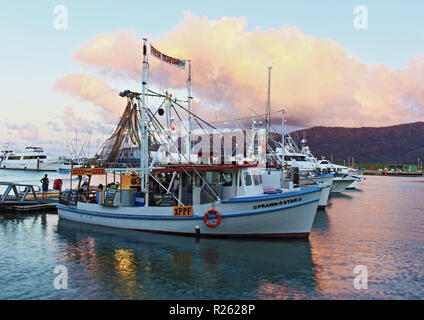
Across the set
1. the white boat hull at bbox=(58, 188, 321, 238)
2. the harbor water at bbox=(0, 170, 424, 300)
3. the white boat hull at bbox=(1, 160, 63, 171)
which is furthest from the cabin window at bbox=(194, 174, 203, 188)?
the white boat hull at bbox=(1, 160, 63, 171)

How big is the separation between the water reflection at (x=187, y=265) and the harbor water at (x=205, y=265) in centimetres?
3

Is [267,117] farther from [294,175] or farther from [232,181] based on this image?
[232,181]

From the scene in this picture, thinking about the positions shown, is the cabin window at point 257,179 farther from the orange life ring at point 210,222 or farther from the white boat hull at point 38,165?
the white boat hull at point 38,165

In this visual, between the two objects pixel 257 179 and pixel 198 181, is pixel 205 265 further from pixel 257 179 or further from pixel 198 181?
pixel 257 179

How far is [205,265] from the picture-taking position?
1459 centimetres

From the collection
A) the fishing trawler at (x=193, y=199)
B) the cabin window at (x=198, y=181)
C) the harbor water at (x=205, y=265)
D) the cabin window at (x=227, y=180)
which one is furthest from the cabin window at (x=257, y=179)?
the harbor water at (x=205, y=265)

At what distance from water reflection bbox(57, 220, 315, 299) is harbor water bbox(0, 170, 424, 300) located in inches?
1.4

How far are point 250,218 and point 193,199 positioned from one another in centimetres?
334

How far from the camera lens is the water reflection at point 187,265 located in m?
11.8

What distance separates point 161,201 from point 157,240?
2.09 meters

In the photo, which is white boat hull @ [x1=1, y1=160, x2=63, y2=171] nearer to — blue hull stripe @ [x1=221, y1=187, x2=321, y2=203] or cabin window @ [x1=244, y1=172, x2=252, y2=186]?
cabin window @ [x1=244, y1=172, x2=252, y2=186]

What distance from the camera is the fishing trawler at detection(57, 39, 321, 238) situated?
58.3 ft

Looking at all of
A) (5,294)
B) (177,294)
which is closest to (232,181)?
(177,294)

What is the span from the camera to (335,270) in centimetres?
1409
